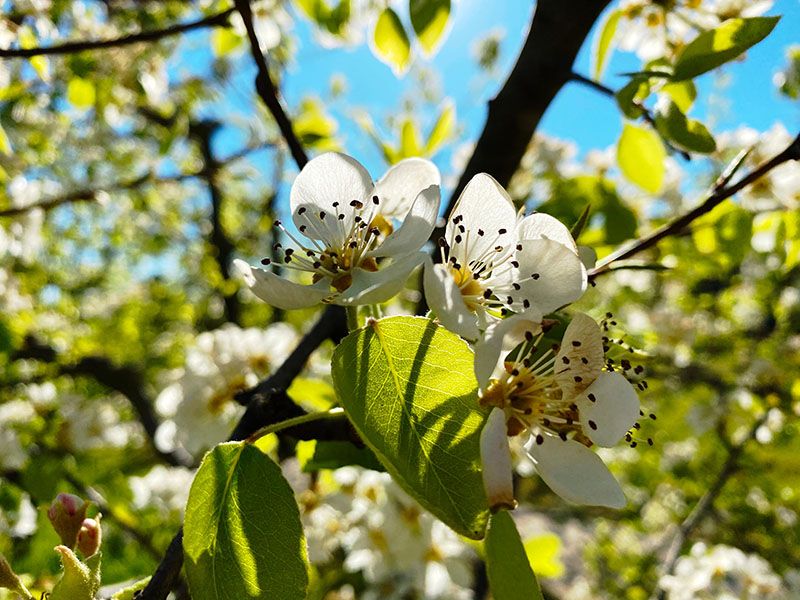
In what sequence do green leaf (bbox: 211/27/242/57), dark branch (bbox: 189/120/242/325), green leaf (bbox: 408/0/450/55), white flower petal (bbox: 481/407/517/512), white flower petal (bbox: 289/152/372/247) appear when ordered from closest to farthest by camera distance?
white flower petal (bbox: 481/407/517/512)
white flower petal (bbox: 289/152/372/247)
green leaf (bbox: 408/0/450/55)
green leaf (bbox: 211/27/242/57)
dark branch (bbox: 189/120/242/325)

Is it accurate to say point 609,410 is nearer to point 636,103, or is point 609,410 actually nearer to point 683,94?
point 636,103

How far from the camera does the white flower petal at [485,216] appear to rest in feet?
2.12

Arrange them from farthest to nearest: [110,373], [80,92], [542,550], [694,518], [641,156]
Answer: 1. [110,373]
2. [694,518]
3. [80,92]
4. [542,550]
5. [641,156]

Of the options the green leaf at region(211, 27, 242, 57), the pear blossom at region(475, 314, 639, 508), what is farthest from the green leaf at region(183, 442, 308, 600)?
the green leaf at region(211, 27, 242, 57)

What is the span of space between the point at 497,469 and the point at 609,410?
166 mm

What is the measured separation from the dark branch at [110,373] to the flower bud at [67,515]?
2249 mm

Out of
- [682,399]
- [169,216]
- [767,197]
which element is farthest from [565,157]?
[169,216]

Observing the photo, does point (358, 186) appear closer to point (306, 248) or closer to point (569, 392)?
point (306, 248)

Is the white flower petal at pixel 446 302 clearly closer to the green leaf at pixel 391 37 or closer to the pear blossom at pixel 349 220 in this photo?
the pear blossom at pixel 349 220

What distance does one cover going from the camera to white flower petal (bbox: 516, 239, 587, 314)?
587mm

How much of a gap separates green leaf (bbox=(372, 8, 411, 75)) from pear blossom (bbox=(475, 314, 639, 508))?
29.0 inches

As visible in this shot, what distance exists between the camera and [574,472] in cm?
60

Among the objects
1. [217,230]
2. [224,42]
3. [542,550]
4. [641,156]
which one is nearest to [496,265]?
[641,156]

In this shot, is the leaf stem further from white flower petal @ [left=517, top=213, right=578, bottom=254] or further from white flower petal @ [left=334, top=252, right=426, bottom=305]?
white flower petal @ [left=517, top=213, right=578, bottom=254]
